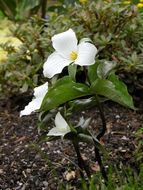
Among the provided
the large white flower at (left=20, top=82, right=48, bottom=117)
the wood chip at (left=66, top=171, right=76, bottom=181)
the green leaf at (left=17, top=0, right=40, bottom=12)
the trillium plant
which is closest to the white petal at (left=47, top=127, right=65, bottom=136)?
the trillium plant

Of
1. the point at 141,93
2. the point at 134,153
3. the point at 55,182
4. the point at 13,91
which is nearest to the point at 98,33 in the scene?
the point at 141,93

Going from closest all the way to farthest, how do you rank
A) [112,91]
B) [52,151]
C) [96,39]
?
1. [112,91]
2. [52,151]
3. [96,39]

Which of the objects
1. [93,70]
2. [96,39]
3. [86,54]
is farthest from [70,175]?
[96,39]

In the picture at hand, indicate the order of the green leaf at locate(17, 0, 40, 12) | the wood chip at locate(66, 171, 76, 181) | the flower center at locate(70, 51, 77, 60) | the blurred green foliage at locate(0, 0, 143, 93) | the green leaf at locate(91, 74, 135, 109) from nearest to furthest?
the green leaf at locate(91, 74, 135, 109) → the flower center at locate(70, 51, 77, 60) → the wood chip at locate(66, 171, 76, 181) → the blurred green foliage at locate(0, 0, 143, 93) → the green leaf at locate(17, 0, 40, 12)

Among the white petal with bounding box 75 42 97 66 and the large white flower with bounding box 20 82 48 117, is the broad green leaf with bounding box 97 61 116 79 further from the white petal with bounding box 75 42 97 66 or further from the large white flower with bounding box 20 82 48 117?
the large white flower with bounding box 20 82 48 117

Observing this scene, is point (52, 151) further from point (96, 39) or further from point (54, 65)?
point (96, 39)
